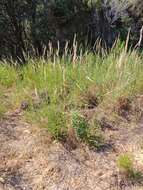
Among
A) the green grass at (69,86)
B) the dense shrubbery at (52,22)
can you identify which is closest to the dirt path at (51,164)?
the green grass at (69,86)

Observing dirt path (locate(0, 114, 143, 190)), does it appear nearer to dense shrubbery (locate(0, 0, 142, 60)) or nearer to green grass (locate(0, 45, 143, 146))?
green grass (locate(0, 45, 143, 146))

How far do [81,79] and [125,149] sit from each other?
1.07m

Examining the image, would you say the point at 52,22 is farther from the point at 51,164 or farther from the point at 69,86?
the point at 51,164

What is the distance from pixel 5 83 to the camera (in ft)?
16.6

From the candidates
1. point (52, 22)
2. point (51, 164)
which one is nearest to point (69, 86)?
point (51, 164)

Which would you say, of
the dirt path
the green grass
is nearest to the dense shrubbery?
the green grass

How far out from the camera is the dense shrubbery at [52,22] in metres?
8.27

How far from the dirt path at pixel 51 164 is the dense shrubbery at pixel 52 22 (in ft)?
13.4

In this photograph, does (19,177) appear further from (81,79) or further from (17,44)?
(17,44)

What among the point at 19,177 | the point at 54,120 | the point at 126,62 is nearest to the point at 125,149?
the point at 54,120

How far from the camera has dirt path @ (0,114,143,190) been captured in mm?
3428

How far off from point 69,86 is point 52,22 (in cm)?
438

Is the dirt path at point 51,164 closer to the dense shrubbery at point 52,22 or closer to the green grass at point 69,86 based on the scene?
the green grass at point 69,86

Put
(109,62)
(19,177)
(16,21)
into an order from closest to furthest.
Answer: (19,177), (109,62), (16,21)
